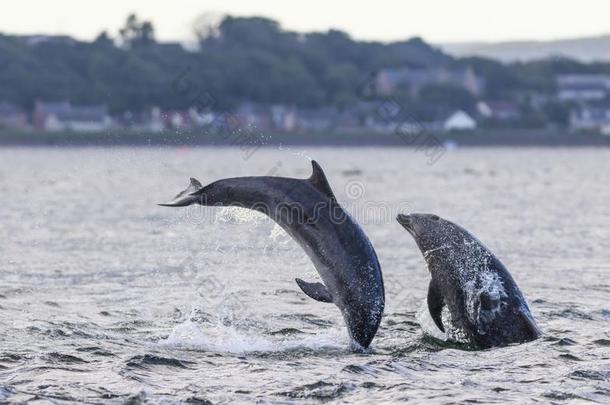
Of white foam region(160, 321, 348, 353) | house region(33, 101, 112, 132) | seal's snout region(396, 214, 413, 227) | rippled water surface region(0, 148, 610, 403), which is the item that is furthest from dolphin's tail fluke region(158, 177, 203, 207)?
house region(33, 101, 112, 132)

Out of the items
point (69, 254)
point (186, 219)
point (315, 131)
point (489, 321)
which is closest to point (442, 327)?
point (489, 321)

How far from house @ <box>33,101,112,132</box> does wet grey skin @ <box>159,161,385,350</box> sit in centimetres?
16227

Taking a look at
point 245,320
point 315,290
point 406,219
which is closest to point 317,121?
point 245,320

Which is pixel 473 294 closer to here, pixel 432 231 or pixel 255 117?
pixel 432 231

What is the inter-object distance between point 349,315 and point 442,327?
1407mm

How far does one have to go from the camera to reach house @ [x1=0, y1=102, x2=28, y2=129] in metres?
180

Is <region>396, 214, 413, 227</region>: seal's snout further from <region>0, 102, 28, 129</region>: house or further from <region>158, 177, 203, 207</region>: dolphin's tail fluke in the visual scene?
<region>0, 102, 28, 129</region>: house

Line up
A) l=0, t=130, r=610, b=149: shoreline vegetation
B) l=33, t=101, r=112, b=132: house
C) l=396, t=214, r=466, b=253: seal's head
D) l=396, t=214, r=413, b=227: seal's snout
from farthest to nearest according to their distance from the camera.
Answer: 1. l=33, t=101, r=112, b=132: house
2. l=0, t=130, r=610, b=149: shoreline vegetation
3. l=396, t=214, r=413, b=227: seal's snout
4. l=396, t=214, r=466, b=253: seal's head

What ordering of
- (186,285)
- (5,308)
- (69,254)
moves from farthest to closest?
(69,254) → (186,285) → (5,308)

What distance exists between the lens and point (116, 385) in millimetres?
15109

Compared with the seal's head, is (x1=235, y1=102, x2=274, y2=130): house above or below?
above

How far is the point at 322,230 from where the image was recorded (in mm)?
16859

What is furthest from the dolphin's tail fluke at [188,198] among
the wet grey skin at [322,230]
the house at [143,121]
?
the house at [143,121]

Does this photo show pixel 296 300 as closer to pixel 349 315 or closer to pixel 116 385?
pixel 349 315
